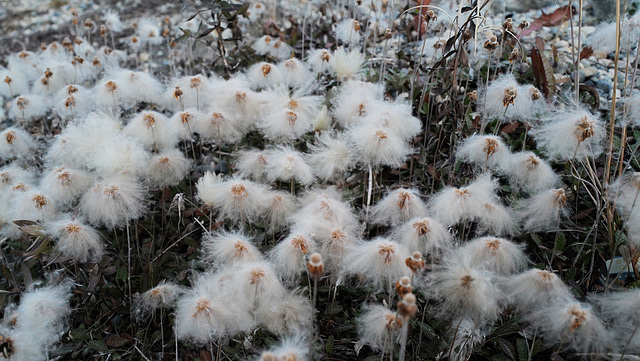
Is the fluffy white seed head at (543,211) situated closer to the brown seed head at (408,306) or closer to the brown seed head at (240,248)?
the brown seed head at (408,306)

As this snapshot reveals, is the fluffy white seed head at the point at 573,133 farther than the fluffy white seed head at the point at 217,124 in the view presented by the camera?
No

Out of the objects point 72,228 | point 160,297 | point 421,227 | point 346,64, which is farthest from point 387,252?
point 346,64

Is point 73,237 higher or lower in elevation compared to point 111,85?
lower

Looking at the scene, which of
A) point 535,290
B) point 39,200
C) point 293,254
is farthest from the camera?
point 39,200

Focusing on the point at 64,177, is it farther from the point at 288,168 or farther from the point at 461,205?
the point at 461,205

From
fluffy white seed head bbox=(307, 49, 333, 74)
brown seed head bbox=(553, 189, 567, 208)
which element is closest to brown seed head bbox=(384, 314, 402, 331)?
brown seed head bbox=(553, 189, 567, 208)

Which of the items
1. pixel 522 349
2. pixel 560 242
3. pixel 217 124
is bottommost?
pixel 522 349

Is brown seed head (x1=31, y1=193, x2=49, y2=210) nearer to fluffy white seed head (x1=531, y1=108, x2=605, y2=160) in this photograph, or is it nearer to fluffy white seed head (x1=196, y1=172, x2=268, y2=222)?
fluffy white seed head (x1=196, y1=172, x2=268, y2=222)

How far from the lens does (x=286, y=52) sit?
4648 mm

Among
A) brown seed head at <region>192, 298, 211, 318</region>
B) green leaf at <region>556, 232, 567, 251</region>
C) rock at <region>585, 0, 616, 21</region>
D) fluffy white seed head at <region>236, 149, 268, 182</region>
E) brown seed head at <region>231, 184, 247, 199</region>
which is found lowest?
green leaf at <region>556, 232, 567, 251</region>

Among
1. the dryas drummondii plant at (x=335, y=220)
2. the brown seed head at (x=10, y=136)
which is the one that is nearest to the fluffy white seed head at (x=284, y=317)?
the dryas drummondii plant at (x=335, y=220)

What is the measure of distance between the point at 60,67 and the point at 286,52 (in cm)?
201

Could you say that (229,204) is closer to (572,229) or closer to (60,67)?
(572,229)

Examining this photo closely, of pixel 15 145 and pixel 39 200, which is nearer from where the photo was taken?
pixel 39 200
